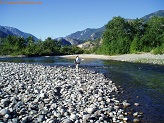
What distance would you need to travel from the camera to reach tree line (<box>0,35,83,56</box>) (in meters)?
117

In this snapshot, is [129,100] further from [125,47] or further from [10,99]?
[125,47]

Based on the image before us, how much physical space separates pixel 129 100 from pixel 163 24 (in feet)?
260

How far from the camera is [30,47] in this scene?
4892 inches

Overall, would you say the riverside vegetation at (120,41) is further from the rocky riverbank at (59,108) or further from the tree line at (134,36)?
the rocky riverbank at (59,108)

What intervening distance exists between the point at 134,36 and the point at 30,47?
5966cm

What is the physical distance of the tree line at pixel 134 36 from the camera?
3150 inches

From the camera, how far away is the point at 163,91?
16828mm

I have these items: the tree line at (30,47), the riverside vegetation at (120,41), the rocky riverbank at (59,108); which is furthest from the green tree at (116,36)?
the rocky riverbank at (59,108)

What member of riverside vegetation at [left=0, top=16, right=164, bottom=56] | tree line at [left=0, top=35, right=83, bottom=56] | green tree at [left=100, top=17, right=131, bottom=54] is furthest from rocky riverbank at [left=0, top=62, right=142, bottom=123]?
tree line at [left=0, top=35, right=83, bottom=56]

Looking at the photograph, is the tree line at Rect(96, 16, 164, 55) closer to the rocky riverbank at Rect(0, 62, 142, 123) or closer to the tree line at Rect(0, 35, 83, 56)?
the tree line at Rect(0, 35, 83, 56)

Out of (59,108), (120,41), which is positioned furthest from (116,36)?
(59,108)

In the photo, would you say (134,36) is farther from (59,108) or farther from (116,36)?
(59,108)

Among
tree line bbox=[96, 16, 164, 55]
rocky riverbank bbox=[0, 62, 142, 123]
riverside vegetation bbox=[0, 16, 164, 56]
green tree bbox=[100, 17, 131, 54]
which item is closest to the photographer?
rocky riverbank bbox=[0, 62, 142, 123]

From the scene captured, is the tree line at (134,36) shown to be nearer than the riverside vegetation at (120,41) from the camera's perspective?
Yes
